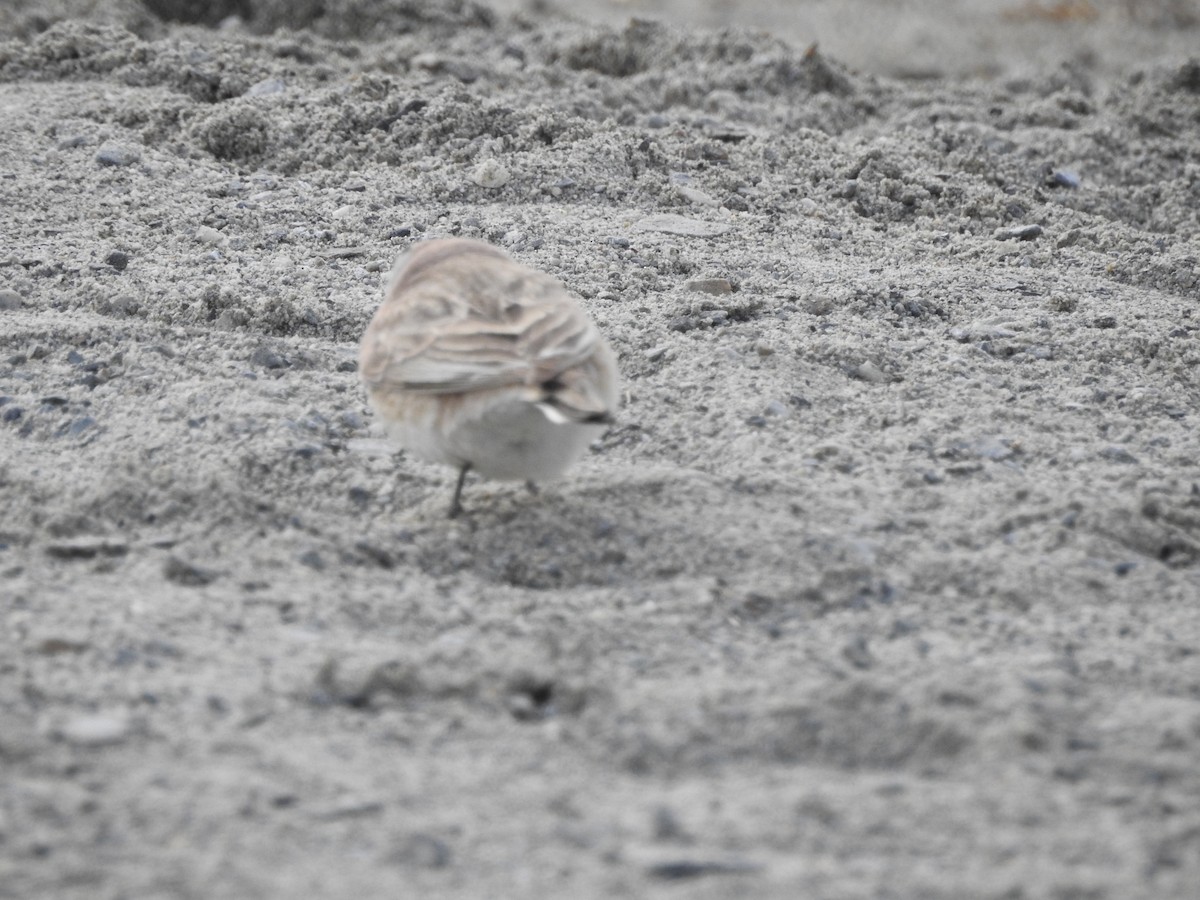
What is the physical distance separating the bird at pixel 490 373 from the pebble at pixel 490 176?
234 cm

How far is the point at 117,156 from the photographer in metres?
7.15

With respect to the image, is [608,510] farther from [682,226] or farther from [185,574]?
[682,226]

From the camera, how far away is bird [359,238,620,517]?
4066mm

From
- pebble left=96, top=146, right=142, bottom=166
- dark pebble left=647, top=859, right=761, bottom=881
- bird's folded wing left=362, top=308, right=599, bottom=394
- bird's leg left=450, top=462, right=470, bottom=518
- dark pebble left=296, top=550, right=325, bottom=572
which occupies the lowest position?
dark pebble left=647, top=859, right=761, bottom=881

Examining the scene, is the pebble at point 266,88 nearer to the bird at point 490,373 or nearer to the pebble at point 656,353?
the pebble at point 656,353

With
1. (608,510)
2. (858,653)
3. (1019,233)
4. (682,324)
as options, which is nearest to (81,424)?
(608,510)

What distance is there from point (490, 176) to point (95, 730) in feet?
14.0

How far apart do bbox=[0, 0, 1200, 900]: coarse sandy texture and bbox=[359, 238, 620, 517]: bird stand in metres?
0.30

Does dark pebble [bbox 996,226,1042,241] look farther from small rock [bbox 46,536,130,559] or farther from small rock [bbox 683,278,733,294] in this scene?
small rock [bbox 46,536,130,559]

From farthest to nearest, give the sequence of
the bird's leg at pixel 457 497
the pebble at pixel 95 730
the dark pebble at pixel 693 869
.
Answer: the bird's leg at pixel 457 497
the pebble at pixel 95 730
the dark pebble at pixel 693 869

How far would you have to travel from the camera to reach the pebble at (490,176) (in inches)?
275

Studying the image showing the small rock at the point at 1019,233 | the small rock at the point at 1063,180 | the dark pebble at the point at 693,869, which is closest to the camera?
the dark pebble at the point at 693,869

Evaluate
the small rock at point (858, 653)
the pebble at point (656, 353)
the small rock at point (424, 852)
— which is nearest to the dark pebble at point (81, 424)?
the pebble at point (656, 353)

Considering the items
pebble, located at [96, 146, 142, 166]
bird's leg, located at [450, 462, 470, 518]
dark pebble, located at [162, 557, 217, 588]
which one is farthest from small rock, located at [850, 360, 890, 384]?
pebble, located at [96, 146, 142, 166]
